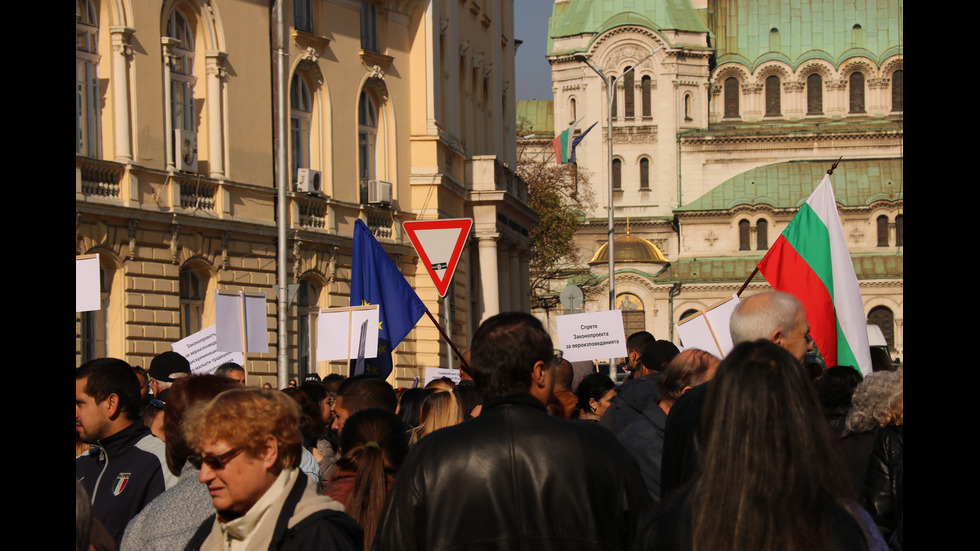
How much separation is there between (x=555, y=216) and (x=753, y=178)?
110 feet

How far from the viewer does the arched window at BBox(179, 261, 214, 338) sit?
885 inches

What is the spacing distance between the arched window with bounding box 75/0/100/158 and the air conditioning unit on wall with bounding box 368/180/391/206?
8826 millimetres

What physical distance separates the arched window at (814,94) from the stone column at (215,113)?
251ft

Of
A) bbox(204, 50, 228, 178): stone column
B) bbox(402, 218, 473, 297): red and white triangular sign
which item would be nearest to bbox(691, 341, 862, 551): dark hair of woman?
bbox(402, 218, 473, 297): red and white triangular sign

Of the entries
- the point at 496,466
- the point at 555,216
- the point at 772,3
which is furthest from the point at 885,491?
the point at 772,3

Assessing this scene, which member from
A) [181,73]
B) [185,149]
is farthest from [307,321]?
[181,73]

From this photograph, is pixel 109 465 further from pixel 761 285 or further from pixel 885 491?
pixel 761 285

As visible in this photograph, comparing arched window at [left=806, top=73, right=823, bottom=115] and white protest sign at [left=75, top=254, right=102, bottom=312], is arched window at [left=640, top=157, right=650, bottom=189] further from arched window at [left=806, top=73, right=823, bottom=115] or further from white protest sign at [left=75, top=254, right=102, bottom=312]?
white protest sign at [left=75, top=254, right=102, bottom=312]

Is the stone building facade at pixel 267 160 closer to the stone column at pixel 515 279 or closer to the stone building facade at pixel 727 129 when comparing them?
the stone column at pixel 515 279

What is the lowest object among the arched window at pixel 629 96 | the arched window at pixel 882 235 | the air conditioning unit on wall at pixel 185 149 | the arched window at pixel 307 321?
the arched window at pixel 307 321

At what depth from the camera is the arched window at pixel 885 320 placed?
82188mm

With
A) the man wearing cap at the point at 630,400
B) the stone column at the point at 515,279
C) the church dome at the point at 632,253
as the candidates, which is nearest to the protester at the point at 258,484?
the man wearing cap at the point at 630,400

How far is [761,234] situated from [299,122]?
202 feet

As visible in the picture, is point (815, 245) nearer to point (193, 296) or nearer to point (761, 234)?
point (193, 296)
